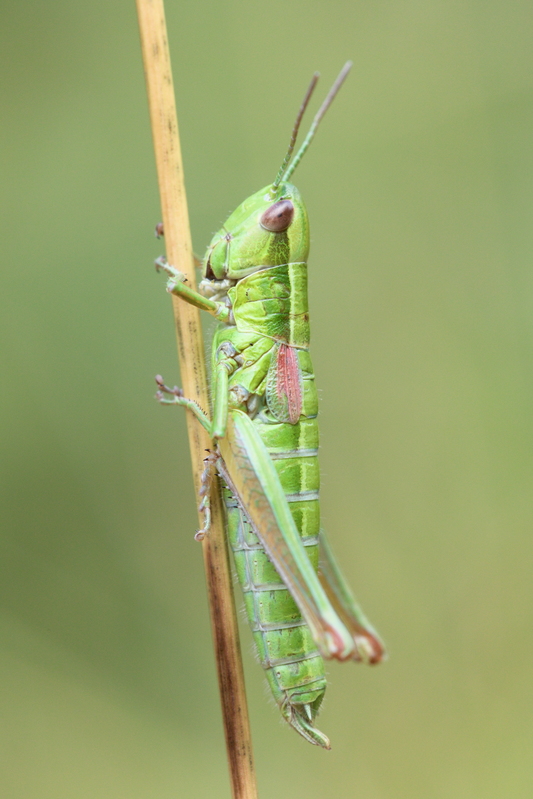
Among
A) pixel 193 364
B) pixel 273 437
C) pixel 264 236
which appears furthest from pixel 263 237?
pixel 273 437

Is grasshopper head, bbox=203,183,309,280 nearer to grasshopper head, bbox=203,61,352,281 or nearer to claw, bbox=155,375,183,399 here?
grasshopper head, bbox=203,61,352,281

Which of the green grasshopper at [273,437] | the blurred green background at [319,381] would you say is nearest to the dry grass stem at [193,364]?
the green grasshopper at [273,437]

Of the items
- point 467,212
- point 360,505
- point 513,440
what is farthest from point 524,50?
point 360,505

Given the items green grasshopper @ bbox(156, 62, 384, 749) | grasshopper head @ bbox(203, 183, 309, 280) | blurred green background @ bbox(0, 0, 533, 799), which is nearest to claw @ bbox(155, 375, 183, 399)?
green grasshopper @ bbox(156, 62, 384, 749)

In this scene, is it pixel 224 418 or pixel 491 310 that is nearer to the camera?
pixel 224 418

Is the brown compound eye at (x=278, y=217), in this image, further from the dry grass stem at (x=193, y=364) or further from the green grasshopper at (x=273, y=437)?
the dry grass stem at (x=193, y=364)

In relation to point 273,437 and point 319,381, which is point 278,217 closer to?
point 273,437

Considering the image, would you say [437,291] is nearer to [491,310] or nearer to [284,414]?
[491,310]

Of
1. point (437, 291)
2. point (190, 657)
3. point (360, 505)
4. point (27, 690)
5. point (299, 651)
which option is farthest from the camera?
point (437, 291)
